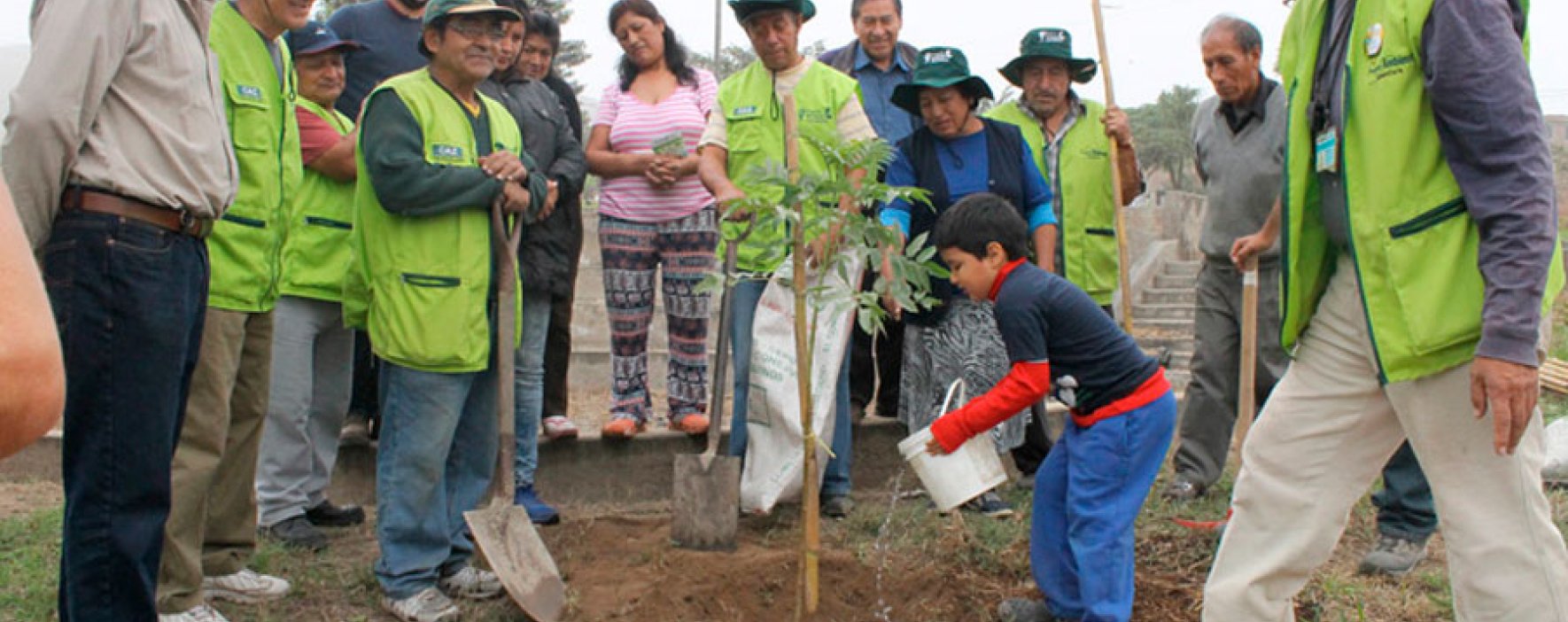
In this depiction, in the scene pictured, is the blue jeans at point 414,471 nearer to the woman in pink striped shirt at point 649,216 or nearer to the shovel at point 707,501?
the shovel at point 707,501

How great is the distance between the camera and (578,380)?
10.1 m

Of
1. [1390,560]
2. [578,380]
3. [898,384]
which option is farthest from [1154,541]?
[578,380]

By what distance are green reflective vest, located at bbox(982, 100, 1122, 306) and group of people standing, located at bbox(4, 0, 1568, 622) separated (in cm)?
1

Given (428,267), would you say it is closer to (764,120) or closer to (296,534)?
(296,534)

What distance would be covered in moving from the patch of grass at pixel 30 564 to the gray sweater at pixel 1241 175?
4360 mm

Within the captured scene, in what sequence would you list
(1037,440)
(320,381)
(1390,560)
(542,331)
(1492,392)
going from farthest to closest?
1. (1037,440)
2. (542,331)
3. (320,381)
4. (1390,560)
5. (1492,392)

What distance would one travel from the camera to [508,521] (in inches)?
160

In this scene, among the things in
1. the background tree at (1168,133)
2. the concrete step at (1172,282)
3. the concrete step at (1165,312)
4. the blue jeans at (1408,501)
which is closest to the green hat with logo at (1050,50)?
the blue jeans at (1408,501)

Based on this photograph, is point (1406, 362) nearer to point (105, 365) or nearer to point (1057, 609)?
point (1057, 609)

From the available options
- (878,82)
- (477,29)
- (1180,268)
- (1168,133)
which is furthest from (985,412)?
(1168,133)

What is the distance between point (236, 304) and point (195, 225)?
0.69m

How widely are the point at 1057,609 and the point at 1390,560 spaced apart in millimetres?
1345

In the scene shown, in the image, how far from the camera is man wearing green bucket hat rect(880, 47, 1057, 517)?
5.18m

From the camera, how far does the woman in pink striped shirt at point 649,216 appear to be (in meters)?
5.39
